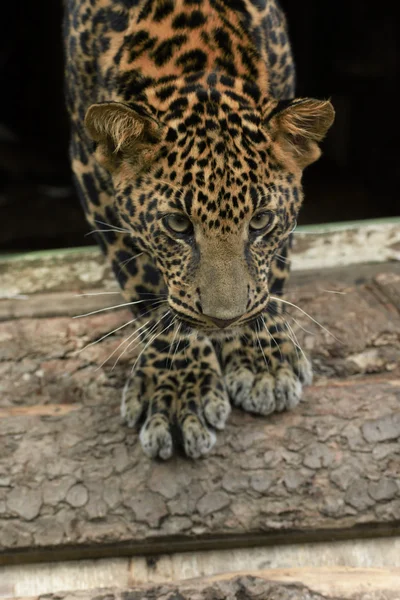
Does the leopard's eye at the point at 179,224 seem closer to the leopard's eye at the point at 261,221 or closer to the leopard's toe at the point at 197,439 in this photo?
the leopard's eye at the point at 261,221

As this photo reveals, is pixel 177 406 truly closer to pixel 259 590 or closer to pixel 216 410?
pixel 216 410

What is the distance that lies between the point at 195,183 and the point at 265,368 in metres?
1.34

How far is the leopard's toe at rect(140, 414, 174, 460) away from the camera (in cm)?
405

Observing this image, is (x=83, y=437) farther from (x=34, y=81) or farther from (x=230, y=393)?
(x=34, y=81)

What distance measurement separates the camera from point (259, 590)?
3568 mm

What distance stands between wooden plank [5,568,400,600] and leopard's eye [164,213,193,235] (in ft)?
5.12

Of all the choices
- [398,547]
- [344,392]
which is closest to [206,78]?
[344,392]

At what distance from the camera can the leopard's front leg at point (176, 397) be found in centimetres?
407

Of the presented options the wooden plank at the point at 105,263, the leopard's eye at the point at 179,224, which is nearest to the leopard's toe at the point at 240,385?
the leopard's eye at the point at 179,224

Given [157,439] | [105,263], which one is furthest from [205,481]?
[105,263]

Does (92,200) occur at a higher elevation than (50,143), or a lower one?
higher

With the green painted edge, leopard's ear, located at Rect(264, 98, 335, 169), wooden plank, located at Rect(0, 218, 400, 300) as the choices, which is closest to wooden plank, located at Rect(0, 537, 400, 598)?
leopard's ear, located at Rect(264, 98, 335, 169)

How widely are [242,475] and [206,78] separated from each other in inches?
75.1

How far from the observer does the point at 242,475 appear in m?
4.04
